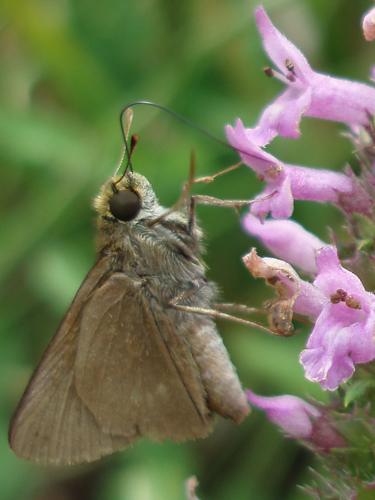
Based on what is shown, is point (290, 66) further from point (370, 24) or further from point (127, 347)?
point (127, 347)

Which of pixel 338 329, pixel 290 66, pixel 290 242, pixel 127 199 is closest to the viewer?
pixel 338 329

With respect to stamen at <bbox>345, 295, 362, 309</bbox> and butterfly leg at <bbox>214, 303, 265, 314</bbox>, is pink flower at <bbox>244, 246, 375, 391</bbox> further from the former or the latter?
butterfly leg at <bbox>214, 303, 265, 314</bbox>

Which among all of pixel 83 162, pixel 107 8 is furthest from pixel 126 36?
pixel 83 162

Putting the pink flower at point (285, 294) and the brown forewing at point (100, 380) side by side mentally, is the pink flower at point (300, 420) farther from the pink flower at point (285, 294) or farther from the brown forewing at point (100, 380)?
the brown forewing at point (100, 380)

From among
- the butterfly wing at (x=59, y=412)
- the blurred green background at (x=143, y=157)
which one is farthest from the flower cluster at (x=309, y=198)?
the blurred green background at (x=143, y=157)

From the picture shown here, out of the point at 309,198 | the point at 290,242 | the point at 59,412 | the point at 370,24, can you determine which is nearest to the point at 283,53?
the point at 370,24

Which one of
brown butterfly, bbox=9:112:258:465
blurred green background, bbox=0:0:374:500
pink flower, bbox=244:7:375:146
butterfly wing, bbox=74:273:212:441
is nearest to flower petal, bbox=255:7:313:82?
pink flower, bbox=244:7:375:146

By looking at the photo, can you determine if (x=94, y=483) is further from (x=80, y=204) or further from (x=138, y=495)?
(x=80, y=204)
